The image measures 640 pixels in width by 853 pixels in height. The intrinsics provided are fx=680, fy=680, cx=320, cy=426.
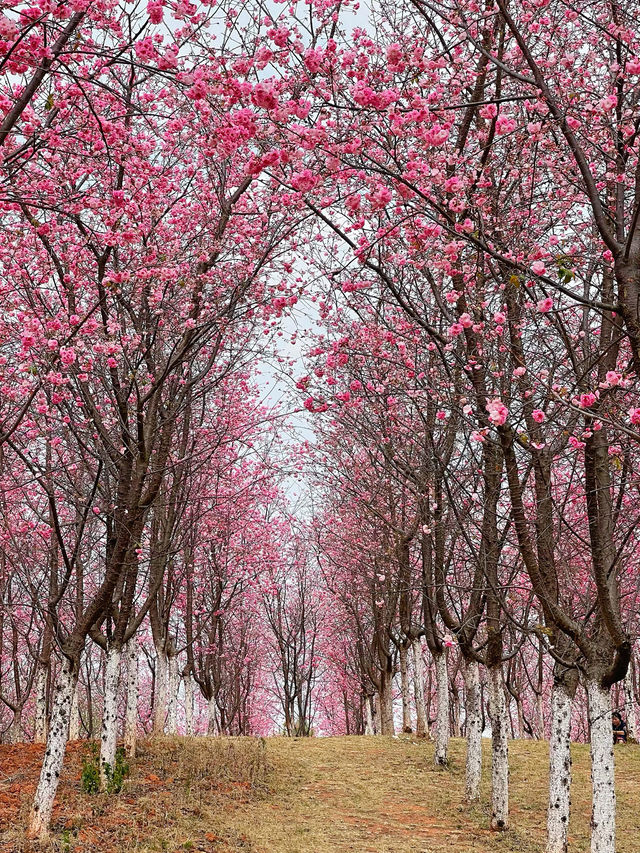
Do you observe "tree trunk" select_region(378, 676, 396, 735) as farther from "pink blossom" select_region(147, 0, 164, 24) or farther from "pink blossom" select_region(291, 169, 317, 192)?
"pink blossom" select_region(147, 0, 164, 24)

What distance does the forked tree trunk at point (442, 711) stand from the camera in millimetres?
13328

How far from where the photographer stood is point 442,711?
13.4m

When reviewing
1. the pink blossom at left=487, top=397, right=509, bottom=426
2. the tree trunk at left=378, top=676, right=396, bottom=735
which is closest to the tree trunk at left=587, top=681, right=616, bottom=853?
the pink blossom at left=487, top=397, right=509, bottom=426

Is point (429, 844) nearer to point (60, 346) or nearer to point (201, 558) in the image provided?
point (60, 346)

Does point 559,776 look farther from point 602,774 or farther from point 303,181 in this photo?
point 303,181

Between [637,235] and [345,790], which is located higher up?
[637,235]

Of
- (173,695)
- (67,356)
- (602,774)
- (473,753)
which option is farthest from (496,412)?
(173,695)

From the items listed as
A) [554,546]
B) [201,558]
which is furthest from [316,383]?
[201,558]

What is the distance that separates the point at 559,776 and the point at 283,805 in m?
4.45

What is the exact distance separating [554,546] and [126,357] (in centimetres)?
545

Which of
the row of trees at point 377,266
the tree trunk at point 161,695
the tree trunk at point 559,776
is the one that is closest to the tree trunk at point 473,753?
the row of trees at point 377,266

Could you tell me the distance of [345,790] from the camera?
38.8ft

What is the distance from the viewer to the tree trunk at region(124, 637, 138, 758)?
37.9 ft

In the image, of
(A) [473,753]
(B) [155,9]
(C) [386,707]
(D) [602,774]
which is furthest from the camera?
(C) [386,707]
